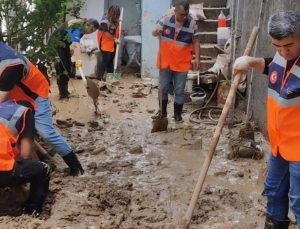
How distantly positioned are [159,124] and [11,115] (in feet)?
12.2

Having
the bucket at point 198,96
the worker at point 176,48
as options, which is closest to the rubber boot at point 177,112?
the worker at point 176,48

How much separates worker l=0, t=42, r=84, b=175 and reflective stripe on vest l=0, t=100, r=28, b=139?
299 mm

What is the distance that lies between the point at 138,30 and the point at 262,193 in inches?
410

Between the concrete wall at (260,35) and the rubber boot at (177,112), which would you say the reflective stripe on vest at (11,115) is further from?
the rubber boot at (177,112)

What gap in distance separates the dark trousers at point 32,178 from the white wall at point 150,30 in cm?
850

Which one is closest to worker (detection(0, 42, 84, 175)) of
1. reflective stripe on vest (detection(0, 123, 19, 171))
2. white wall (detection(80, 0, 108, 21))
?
reflective stripe on vest (detection(0, 123, 19, 171))

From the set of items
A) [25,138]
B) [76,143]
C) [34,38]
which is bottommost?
[76,143]

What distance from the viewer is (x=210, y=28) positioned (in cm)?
1168

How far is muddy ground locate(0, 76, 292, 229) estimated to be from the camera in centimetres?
445

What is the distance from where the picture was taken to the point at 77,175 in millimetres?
5578

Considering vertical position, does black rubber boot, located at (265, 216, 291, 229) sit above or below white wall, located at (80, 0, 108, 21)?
below

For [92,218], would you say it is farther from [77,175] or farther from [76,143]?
[76,143]

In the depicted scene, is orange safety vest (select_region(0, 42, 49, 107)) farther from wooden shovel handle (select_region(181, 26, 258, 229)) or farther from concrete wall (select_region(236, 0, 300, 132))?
concrete wall (select_region(236, 0, 300, 132))

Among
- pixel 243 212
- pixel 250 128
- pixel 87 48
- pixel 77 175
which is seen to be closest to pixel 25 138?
pixel 77 175
